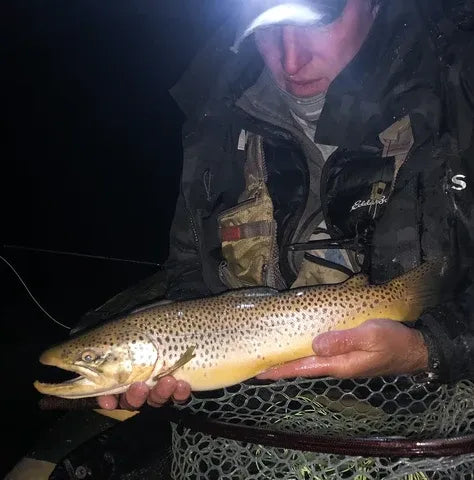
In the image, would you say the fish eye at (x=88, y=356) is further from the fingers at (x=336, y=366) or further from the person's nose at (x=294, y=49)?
the person's nose at (x=294, y=49)

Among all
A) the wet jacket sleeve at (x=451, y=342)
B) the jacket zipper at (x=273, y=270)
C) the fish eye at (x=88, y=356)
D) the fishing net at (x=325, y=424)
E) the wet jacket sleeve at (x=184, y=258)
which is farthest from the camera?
the wet jacket sleeve at (x=184, y=258)

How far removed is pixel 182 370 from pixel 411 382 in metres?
1.04

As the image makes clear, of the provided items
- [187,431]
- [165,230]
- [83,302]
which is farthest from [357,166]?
[165,230]

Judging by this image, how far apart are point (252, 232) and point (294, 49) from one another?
1066 millimetres

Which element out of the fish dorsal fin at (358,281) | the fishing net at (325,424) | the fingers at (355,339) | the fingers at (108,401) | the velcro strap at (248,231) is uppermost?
the velcro strap at (248,231)

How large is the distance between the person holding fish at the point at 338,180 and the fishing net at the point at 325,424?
0.15 m

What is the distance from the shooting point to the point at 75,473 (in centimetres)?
245

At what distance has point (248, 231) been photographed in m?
3.21

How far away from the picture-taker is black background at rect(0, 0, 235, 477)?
7.43 m

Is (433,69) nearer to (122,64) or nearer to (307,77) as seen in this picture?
(307,77)

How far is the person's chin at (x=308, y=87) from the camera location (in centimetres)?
304

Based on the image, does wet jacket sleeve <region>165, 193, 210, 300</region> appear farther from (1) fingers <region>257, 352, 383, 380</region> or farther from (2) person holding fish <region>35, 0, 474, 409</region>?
(1) fingers <region>257, 352, 383, 380</region>

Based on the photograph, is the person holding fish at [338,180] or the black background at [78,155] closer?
the person holding fish at [338,180]

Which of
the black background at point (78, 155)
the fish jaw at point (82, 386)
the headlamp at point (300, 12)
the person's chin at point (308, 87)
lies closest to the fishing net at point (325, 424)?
the fish jaw at point (82, 386)
